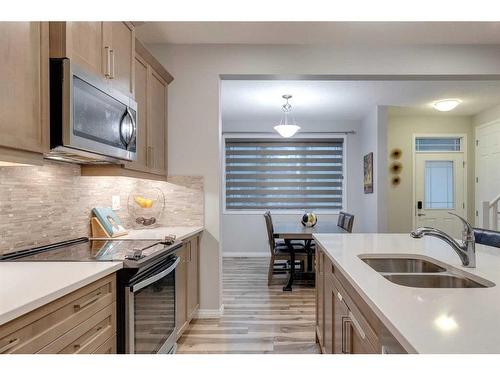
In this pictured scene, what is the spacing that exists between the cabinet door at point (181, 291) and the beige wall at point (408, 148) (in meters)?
4.71

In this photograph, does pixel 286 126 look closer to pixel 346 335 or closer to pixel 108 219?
pixel 108 219

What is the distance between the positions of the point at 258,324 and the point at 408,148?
15.5ft

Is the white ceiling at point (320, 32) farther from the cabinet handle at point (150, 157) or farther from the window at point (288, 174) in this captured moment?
the window at point (288, 174)

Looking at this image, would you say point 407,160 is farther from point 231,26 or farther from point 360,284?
point 360,284

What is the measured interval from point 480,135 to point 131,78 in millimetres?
6068

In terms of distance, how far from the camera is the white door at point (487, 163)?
568cm

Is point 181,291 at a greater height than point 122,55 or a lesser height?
lesser

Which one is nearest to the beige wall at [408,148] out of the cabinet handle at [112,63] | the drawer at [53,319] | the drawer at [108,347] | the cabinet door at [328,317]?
the cabinet door at [328,317]

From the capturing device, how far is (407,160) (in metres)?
6.42

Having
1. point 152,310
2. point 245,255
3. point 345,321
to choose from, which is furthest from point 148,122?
point 245,255

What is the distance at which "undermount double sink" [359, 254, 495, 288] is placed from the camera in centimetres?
144

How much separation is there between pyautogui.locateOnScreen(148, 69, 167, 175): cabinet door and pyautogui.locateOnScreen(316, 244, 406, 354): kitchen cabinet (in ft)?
4.96

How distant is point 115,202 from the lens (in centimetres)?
294

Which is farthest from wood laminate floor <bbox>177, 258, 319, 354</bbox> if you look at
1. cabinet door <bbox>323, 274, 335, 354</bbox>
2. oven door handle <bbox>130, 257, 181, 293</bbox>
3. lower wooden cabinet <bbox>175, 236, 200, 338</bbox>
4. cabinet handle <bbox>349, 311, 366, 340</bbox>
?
cabinet handle <bbox>349, 311, 366, 340</bbox>
